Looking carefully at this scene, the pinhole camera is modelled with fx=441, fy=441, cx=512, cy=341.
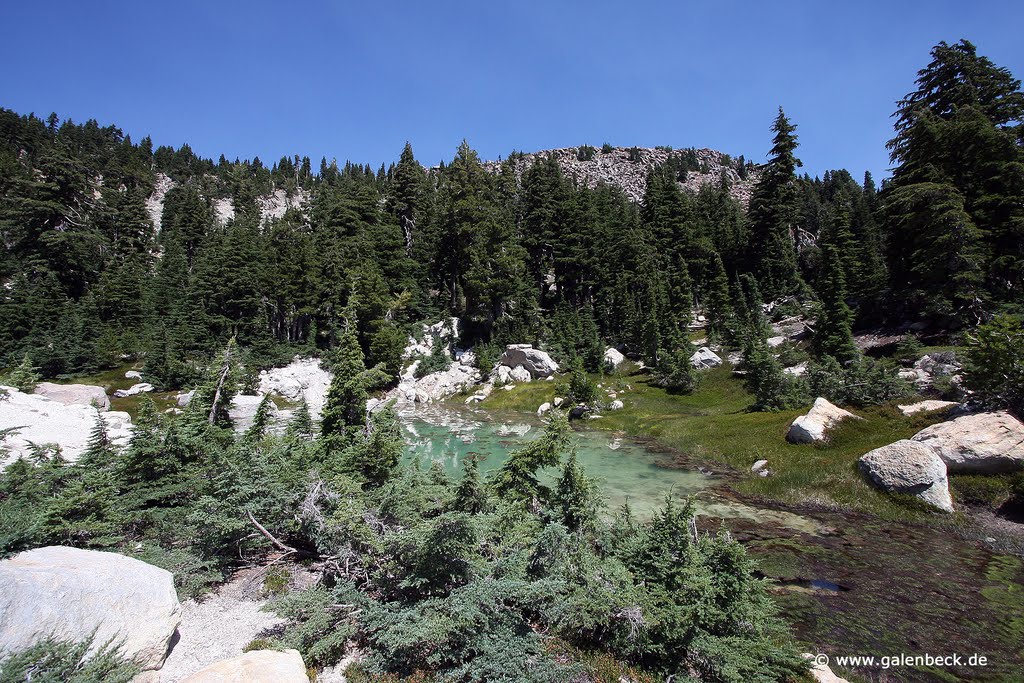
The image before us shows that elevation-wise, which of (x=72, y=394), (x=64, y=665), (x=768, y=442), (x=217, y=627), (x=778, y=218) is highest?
(x=778, y=218)

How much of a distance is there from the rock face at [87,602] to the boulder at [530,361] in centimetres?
4400

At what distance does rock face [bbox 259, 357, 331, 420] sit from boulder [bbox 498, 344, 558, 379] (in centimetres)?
2122

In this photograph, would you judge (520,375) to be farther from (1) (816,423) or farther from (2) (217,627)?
(2) (217,627)

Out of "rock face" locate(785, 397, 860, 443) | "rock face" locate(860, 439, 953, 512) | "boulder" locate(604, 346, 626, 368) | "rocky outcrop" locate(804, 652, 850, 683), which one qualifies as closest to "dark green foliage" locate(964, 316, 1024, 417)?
"rock face" locate(860, 439, 953, 512)

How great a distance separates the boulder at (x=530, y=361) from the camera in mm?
51344

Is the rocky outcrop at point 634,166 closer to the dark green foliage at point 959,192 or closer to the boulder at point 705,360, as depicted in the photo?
the dark green foliage at point 959,192

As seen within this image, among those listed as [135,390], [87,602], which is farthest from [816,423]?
[135,390]

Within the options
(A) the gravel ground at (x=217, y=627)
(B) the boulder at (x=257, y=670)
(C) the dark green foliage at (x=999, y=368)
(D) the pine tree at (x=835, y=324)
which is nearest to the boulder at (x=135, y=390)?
(A) the gravel ground at (x=217, y=627)

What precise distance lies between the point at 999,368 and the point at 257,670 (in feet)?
86.5

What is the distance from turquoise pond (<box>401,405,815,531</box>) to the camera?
18.6 m

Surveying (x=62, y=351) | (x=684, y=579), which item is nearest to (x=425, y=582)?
(x=684, y=579)

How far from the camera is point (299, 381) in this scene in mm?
53812

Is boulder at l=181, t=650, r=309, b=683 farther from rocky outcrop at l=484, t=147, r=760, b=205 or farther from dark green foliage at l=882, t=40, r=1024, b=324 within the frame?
rocky outcrop at l=484, t=147, r=760, b=205

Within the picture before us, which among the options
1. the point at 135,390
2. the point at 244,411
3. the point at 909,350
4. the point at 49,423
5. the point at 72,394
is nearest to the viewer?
the point at 49,423
